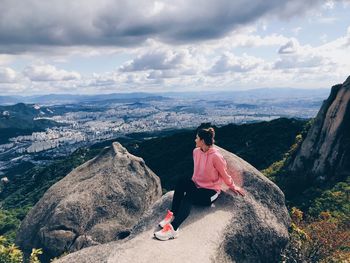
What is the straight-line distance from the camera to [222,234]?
47.0 feet

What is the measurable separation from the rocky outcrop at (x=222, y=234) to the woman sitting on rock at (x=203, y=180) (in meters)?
0.49

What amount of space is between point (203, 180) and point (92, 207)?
1118cm

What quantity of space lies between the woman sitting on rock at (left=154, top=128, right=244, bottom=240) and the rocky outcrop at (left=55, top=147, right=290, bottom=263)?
1.61 feet

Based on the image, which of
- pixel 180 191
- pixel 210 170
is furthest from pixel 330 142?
pixel 180 191

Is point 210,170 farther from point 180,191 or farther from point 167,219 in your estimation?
point 167,219

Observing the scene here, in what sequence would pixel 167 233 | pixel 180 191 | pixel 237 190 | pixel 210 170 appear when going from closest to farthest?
1. pixel 167 233
2. pixel 180 191
3. pixel 210 170
4. pixel 237 190

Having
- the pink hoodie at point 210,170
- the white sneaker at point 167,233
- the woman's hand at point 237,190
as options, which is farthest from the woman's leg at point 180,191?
the woman's hand at point 237,190

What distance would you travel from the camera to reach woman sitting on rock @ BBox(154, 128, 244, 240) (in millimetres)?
14922

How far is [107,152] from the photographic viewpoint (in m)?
29.6

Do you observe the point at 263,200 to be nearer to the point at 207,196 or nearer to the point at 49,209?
the point at 207,196

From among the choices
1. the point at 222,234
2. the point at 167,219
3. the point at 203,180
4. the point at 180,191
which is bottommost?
the point at 222,234

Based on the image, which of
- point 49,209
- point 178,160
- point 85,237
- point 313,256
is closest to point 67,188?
point 49,209

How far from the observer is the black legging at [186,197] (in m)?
14.6

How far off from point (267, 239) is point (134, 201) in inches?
455
